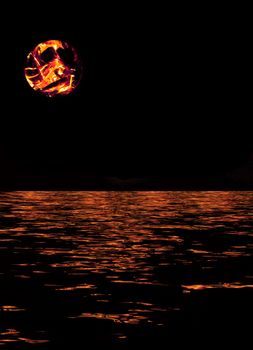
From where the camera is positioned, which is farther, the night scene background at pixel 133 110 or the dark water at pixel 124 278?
the night scene background at pixel 133 110

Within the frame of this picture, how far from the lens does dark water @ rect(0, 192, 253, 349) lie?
6.71 m

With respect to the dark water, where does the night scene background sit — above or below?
above

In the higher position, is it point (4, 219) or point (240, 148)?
point (240, 148)

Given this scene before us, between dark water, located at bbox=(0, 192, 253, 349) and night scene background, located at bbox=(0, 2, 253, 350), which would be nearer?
dark water, located at bbox=(0, 192, 253, 349)

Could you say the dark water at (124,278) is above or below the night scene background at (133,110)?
below

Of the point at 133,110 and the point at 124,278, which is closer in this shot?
the point at 124,278

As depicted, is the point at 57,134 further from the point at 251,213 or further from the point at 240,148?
the point at 251,213

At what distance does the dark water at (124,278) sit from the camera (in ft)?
22.0

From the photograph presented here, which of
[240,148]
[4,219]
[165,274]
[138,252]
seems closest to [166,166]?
[240,148]

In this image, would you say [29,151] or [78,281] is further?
[29,151]

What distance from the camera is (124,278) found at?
939 centimetres

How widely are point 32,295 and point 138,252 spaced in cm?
350

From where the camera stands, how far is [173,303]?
789cm

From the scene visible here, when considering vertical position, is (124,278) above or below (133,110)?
below
